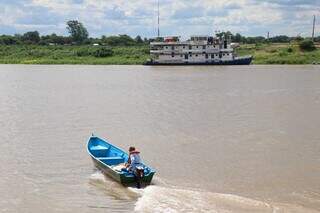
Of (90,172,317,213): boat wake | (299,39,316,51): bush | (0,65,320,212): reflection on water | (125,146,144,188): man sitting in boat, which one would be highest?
(299,39,316,51): bush

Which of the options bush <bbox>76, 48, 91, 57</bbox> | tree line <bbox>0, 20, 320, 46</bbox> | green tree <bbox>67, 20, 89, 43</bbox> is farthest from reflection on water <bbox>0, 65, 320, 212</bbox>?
green tree <bbox>67, 20, 89, 43</bbox>

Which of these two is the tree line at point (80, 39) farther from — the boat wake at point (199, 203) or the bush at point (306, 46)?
the boat wake at point (199, 203)

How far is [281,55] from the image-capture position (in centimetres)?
9594

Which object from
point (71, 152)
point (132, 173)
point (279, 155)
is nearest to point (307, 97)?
point (279, 155)

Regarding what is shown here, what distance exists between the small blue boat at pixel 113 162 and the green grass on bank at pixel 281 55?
7405cm

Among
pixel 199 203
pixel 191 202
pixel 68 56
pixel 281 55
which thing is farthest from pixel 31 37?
pixel 199 203

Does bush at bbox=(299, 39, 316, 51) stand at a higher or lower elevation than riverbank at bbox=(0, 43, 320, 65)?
higher

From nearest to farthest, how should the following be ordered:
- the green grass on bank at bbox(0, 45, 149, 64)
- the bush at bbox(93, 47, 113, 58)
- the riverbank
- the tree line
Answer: the riverbank, the green grass on bank at bbox(0, 45, 149, 64), the bush at bbox(93, 47, 113, 58), the tree line

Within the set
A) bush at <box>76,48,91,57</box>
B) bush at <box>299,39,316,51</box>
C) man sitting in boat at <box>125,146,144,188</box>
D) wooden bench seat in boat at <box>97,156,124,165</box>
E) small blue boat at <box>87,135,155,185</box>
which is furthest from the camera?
bush at <box>76,48,91,57</box>

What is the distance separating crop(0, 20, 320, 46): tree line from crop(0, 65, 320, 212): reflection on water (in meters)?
85.2

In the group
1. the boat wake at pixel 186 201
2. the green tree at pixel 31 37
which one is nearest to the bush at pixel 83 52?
the green tree at pixel 31 37

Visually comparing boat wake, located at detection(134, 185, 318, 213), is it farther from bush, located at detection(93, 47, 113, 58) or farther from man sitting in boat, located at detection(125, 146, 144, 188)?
bush, located at detection(93, 47, 113, 58)

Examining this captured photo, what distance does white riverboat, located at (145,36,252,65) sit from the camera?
8950 centimetres

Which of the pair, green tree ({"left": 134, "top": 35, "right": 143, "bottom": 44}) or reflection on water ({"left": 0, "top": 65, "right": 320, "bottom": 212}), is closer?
reflection on water ({"left": 0, "top": 65, "right": 320, "bottom": 212})
